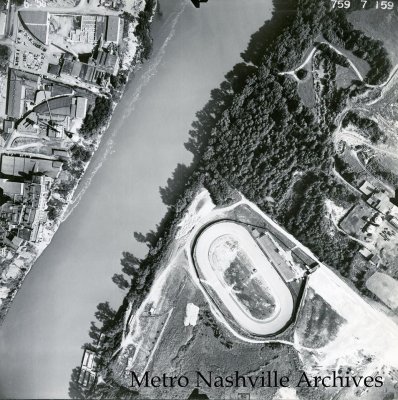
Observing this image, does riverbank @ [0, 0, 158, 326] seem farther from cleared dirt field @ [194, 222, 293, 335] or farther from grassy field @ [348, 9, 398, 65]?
grassy field @ [348, 9, 398, 65]

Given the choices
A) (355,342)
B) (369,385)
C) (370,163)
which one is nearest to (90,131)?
(370,163)

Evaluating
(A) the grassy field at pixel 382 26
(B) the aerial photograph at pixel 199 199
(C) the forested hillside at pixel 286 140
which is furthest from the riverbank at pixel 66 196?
(A) the grassy field at pixel 382 26

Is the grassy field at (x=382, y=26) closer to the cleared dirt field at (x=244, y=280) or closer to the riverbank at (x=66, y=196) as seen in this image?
the riverbank at (x=66, y=196)

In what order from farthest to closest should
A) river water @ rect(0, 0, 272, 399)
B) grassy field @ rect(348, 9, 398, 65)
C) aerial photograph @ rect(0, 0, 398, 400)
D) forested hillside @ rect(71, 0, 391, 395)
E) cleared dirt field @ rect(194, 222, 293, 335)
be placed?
river water @ rect(0, 0, 272, 399) → cleared dirt field @ rect(194, 222, 293, 335) → aerial photograph @ rect(0, 0, 398, 400) → forested hillside @ rect(71, 0, 391, 395) → grassy field @ rect(348, 9, 398, 65)

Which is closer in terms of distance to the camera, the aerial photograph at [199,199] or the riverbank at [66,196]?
the aerial photograph at [199,199]

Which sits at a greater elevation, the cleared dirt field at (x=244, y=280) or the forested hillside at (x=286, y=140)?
the forested hillside at (x=286, y=140)

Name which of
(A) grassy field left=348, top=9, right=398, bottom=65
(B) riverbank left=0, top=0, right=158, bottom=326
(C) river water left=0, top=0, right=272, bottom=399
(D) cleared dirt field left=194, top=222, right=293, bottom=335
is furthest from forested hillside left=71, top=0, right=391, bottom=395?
(B) riverbank left=0, top=0, right=158, bottom=326

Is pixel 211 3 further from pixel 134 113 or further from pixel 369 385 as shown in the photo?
pixel 369 385
